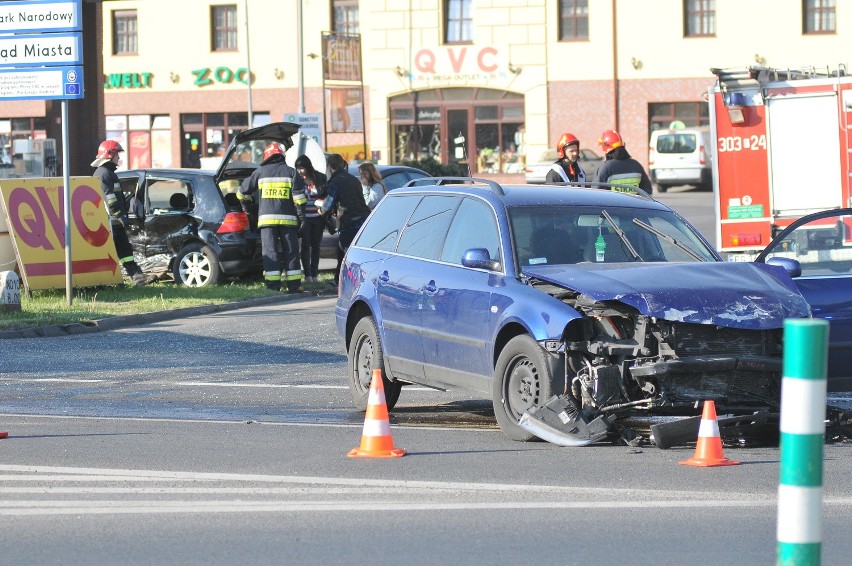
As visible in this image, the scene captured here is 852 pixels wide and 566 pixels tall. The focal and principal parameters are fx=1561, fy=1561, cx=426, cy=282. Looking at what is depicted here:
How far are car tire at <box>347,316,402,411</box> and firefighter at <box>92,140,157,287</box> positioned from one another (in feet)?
32.3

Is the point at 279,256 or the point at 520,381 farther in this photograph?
the point at 279,256

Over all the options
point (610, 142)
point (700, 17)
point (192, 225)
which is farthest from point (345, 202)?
point (700, 17)

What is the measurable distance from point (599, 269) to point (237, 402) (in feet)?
11.3

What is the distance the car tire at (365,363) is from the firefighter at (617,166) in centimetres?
501

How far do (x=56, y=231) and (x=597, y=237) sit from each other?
37.1ft

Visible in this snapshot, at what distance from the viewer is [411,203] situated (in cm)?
1120

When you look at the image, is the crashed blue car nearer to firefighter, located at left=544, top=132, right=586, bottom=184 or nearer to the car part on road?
the car part on road

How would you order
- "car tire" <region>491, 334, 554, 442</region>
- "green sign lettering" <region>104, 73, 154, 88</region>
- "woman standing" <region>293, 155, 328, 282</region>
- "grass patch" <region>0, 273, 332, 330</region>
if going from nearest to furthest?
"car tire" <region>491, 334, 554, 442</region> < "grass patch" <region>0, 273, 332, 330</region> < "woman standing" <region>293, 155, 328, 282</region> < "green sign lettering" <region>104, 73, 154, 88</region>

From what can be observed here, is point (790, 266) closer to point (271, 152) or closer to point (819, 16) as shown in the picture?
point (271, 152)

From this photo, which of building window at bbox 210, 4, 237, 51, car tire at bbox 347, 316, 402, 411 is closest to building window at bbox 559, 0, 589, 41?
building window at bbox 210, 4, 237, 51

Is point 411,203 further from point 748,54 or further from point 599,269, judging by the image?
point 748,54

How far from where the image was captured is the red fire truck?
56.4 ft

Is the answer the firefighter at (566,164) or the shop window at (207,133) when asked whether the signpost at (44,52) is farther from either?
the shop window at (207,133)

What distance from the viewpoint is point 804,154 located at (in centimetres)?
1738
